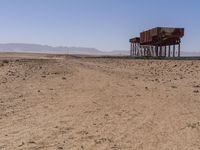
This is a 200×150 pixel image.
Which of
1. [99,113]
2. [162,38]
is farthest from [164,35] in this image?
[99,113]

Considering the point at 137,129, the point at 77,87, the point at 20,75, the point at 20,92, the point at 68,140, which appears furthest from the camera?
the point at 20,75

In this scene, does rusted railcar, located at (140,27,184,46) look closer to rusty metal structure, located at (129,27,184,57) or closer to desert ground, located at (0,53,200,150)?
rusty metal structure, located at (129,27,184,57)

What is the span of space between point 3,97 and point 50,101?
5.88ft

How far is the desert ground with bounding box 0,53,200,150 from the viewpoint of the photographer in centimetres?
890

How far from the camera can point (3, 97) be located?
48.9 feet

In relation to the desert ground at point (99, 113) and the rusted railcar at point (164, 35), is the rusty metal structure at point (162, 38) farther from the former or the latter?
the desert ground at point (99, 113)

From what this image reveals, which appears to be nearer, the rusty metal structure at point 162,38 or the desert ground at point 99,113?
the desert ground at point 99,113

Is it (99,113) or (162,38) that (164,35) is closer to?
(162,38)

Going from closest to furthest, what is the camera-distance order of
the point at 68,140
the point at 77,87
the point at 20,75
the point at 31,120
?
the point at 68,140 → the point at 31,120 → the point at 77,87 → the point at 20,75

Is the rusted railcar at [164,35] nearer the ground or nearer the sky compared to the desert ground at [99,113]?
nearer the sky

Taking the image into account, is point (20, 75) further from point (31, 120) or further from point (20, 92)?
point (31, 120)

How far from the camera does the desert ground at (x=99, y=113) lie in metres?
8.90

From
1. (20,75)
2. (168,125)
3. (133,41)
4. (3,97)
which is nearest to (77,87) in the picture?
(3,97)

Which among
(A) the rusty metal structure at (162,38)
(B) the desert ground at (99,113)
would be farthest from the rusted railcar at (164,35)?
(B) the desert ground at (99,113)
